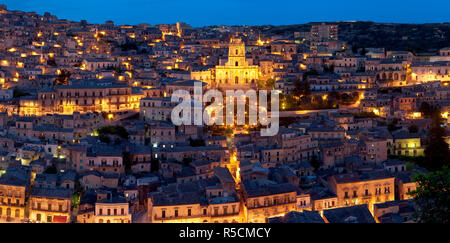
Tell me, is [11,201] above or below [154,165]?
below

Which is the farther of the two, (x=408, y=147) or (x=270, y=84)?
(x=270, y=84)

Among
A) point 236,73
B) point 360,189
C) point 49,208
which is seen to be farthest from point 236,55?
point 49,208

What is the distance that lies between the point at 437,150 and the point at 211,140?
1459 cm

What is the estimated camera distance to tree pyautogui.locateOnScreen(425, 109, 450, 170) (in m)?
32.0

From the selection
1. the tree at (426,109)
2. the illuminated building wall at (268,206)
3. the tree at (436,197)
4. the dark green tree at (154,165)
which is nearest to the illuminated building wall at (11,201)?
the dark green tree at (154,165)

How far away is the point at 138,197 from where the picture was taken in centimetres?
2530

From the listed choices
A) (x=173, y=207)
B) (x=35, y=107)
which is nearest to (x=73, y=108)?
(x=35, y=107)

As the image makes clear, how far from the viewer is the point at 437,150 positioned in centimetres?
3212

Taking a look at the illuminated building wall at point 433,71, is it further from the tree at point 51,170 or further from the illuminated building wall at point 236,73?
the tree at point 51,170

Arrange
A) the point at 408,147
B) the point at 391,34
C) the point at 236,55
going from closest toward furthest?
1. the point at 408,147
2. the point at 236,55
3. the point at 391,34

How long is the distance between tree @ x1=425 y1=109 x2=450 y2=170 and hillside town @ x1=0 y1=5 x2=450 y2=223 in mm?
237

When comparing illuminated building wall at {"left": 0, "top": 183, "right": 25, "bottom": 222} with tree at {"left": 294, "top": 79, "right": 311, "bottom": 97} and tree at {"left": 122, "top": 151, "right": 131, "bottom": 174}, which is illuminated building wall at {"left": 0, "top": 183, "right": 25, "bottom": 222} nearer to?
tree at {"left": 122, "top": 151, "right": 131, "bottom": 174}

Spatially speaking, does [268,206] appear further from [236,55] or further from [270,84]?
[236,55]
